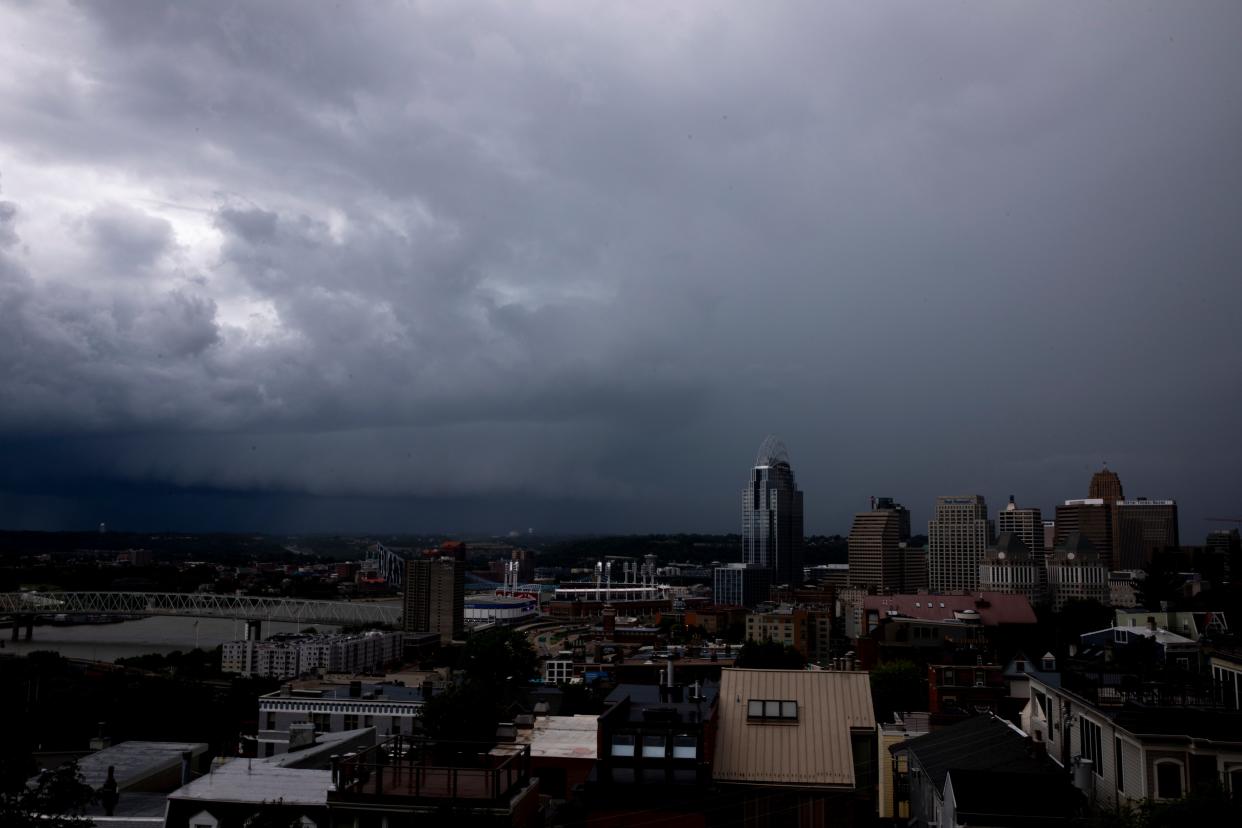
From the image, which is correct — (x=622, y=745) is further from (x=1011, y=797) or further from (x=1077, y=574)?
(x=1077, y=574)

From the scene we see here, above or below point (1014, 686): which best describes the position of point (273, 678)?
below

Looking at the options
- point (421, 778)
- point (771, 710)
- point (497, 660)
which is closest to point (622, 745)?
point (421, 778)

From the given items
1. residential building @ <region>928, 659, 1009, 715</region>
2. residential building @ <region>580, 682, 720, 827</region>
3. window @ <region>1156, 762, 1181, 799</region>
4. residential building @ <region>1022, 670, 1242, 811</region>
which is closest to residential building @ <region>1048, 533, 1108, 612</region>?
residential building @ <region>928, 659, 1009, 715</region>

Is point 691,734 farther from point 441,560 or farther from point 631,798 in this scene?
point 441,560

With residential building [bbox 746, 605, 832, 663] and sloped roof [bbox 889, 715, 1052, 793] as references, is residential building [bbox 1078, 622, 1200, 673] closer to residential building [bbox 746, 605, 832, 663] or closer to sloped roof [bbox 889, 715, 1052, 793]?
sloped roof [bbox 889, 715, 1052, 793]

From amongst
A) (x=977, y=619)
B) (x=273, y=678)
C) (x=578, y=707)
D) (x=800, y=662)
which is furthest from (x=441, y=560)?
(x=578, y=707)

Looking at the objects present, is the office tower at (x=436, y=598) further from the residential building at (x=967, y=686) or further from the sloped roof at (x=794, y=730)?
the sloped roof at (x=794, y=730)

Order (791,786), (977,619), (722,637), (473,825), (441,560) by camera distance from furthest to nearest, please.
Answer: (441,560) < (722,637) < (977,619) < (791,786) < (473,825)

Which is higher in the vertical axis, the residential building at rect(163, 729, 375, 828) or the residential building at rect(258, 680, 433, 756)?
the residential building at rect(163, 729, 375, 828)
